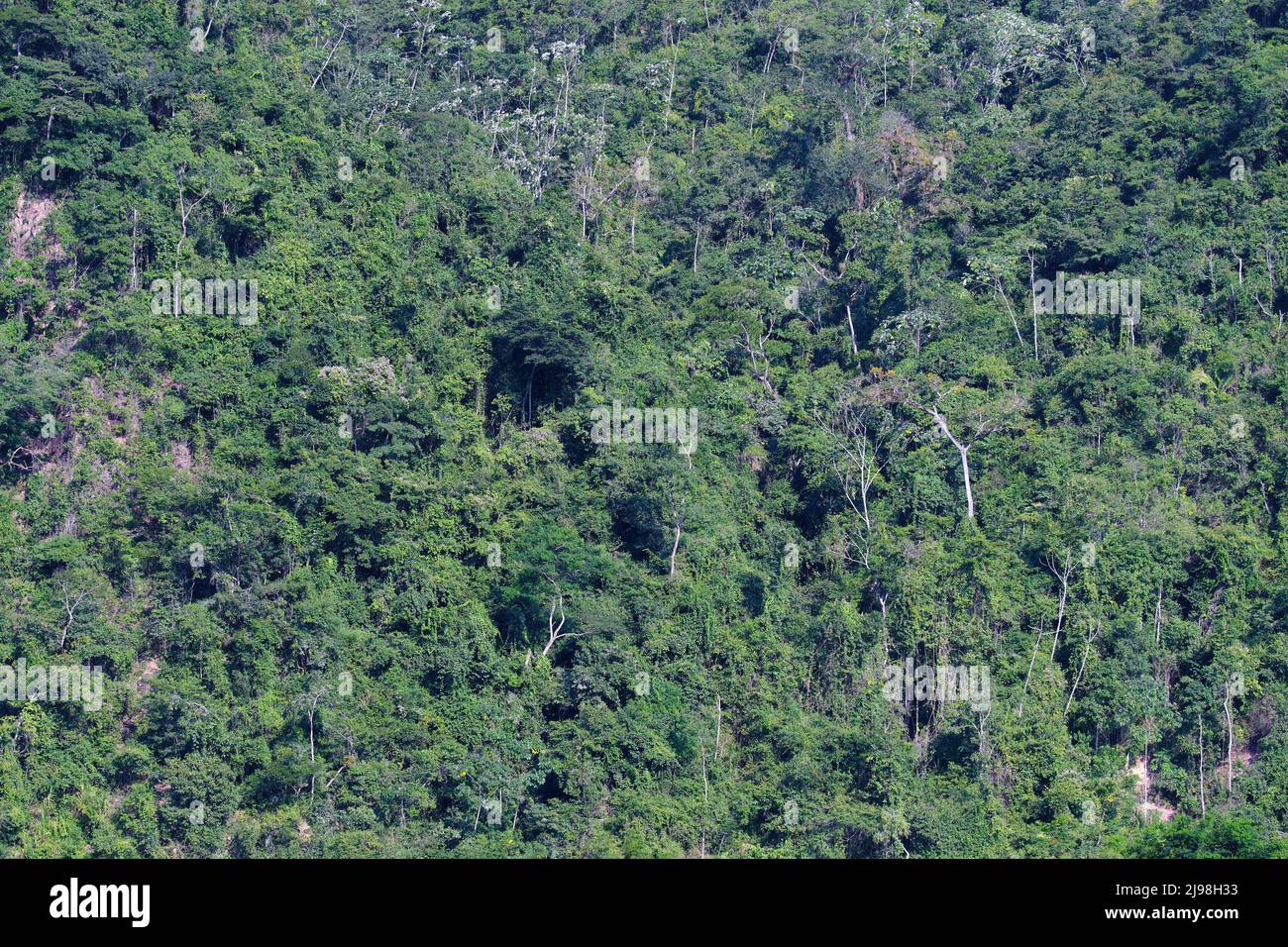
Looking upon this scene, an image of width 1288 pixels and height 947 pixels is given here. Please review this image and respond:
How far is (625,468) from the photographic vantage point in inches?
1428

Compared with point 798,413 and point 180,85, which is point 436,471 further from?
point 180,85

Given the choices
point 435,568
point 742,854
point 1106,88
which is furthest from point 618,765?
point 1106,88

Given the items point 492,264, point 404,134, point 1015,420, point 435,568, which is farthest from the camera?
point 404,134

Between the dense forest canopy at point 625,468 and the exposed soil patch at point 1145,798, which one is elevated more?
the dense forest canopy at point 625,468

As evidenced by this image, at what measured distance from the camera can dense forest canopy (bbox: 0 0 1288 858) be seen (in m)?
32.2

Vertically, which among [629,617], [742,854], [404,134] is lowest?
[742,854]

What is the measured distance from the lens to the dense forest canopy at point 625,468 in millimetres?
→ 32219

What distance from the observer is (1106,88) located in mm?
44469

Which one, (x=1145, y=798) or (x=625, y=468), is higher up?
(x=625, y=468)

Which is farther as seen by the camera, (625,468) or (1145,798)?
(625,468)

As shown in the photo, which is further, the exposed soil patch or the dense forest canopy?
the exposed soil patch

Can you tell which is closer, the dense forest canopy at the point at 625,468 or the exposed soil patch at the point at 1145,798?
the dense forest canopy at the point at 625,468

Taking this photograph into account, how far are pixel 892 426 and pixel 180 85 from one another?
18145mm

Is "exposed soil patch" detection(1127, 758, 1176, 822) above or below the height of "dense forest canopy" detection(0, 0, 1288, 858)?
below
